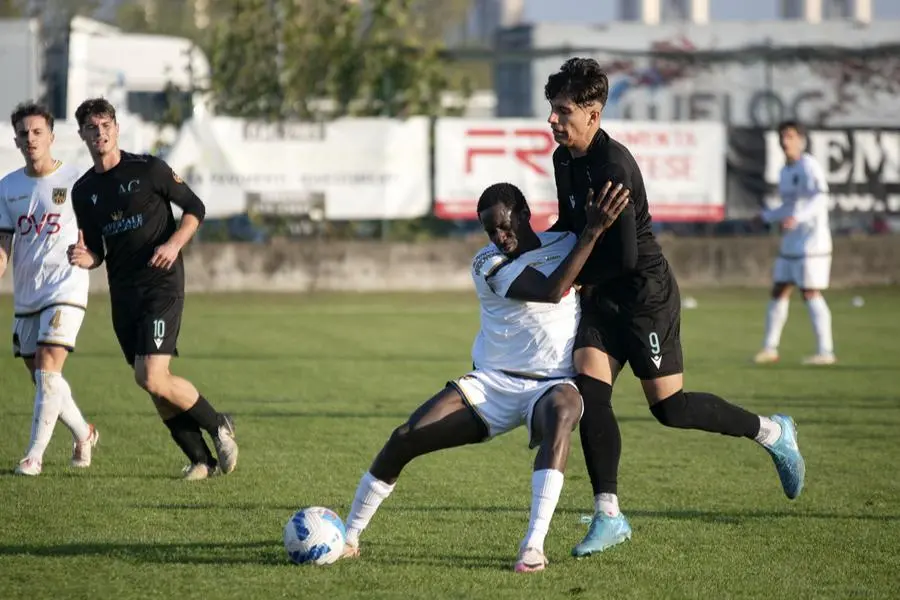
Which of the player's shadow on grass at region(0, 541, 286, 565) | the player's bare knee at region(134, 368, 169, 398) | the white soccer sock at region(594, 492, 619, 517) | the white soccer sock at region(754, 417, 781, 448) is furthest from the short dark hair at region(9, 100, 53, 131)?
the white soccer sock at region(754, 417, 781, 448)

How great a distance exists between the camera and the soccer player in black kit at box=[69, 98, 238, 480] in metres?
8.83

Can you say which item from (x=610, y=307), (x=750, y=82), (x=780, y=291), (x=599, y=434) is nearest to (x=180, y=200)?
(x=610, y=307)

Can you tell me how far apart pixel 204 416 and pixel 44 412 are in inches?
38.5

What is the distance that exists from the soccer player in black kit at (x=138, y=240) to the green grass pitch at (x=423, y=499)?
63cm

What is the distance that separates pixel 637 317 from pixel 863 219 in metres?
19.9

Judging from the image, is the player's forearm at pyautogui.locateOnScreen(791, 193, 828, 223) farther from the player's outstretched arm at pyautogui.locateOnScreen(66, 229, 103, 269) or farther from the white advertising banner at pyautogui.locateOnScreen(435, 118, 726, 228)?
the player's outstretched arm at pyautogui.locateOnScreen(66, 229, 103, 269)

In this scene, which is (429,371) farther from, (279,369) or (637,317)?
(637,317)

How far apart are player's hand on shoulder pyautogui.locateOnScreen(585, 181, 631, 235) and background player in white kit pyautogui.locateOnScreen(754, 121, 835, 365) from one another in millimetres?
9241

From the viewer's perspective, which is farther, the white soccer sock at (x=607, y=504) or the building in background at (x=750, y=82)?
the building in background at (x=750, y=82)

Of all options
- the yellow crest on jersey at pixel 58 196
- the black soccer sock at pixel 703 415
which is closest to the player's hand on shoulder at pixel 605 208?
the black soccer sock at pixel 703 415

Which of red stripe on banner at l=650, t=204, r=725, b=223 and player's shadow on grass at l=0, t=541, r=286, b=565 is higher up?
red stripe on banner at l=650, t=204, r=725, b=223

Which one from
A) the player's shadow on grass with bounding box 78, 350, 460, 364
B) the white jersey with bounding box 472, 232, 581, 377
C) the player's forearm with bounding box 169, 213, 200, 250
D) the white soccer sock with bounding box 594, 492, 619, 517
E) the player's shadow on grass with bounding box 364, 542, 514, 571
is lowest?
the player's shadow on grass with bounding box 78, 350, 460, 364

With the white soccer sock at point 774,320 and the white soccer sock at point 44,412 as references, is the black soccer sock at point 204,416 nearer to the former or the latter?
the white soccer sock at point 44,412

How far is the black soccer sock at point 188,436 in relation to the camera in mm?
9055
